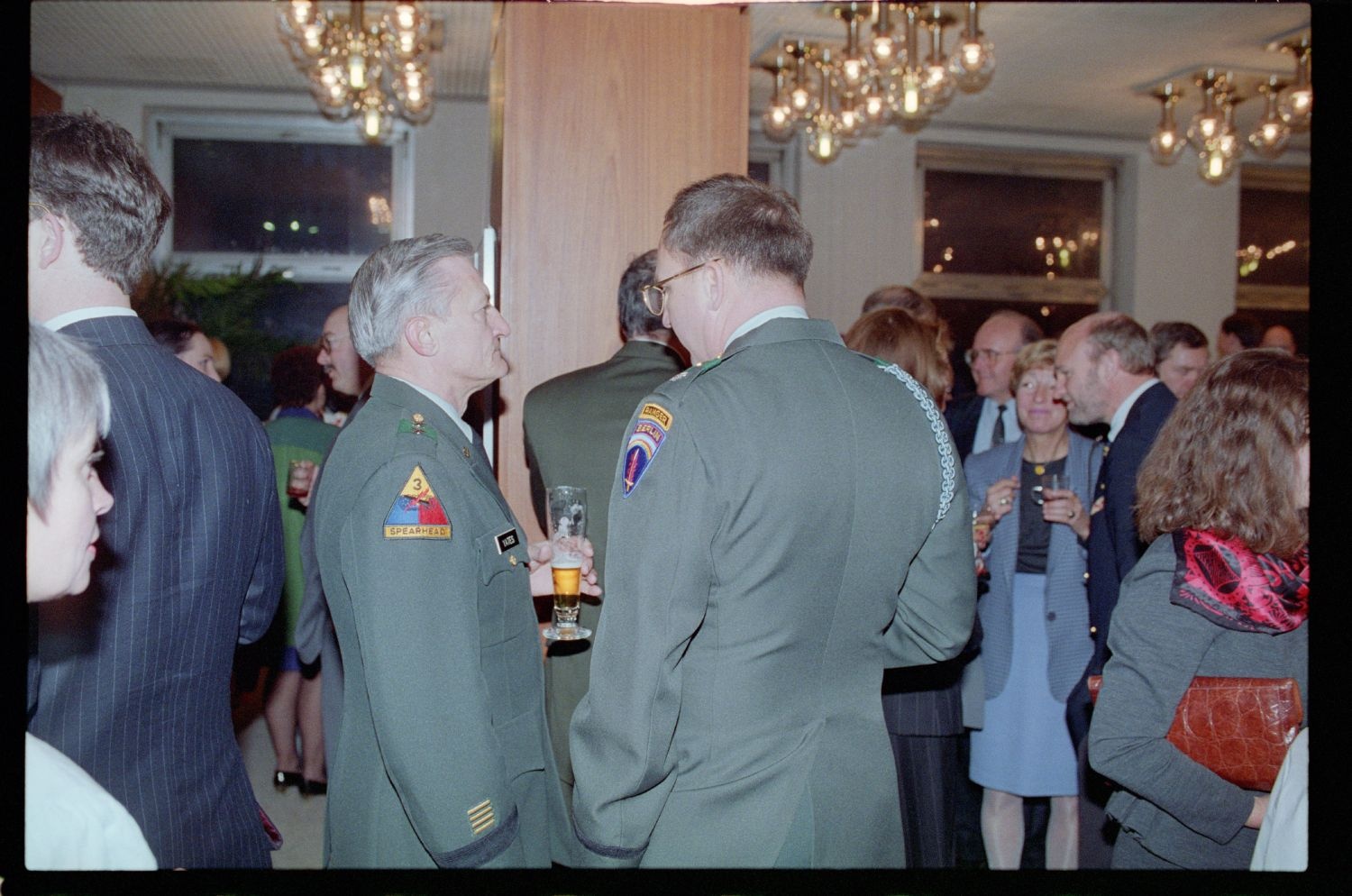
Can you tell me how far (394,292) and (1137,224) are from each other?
7612mm

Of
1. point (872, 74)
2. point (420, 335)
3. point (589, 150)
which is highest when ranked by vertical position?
point (872, 74)

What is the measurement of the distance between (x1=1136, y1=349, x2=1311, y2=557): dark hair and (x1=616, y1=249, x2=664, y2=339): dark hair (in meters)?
1.19

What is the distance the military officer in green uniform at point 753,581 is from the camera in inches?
57.7

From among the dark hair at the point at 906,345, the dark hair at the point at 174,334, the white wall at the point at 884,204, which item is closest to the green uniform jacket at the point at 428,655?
the dark hair at the point at 906,345

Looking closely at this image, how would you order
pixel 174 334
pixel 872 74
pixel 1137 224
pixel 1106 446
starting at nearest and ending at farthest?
1. pixel 1106 446
2. pixel 174 334
3. pixel 872 74
4. pixel 1137 224

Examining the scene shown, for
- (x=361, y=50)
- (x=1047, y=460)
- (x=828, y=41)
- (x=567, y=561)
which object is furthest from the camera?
(x=828, y=41)

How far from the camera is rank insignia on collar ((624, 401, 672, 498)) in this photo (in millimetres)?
1493

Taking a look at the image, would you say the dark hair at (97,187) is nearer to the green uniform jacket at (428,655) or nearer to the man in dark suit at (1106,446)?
the green uniform jacket at (428,655)

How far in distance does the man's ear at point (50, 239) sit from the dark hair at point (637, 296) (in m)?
1.32

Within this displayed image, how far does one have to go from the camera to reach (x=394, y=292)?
180cm

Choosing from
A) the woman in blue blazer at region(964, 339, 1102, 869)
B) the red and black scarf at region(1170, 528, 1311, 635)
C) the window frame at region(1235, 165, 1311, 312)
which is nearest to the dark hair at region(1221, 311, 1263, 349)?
the window frame at region(1235, 165, 1311, 312)

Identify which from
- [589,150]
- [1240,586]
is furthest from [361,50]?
[1240,586]

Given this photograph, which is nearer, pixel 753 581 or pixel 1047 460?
pixel 753 581

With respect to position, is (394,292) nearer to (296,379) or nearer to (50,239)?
(50,239)
